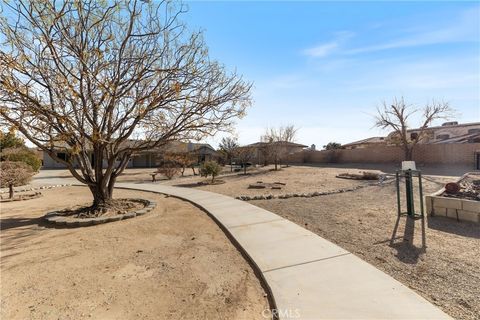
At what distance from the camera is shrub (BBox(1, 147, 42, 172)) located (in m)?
18.2

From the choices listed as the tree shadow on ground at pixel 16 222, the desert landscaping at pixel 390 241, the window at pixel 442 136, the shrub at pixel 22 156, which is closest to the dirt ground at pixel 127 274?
the desert landscaping at pixel 390 241

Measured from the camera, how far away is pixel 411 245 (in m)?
4.84

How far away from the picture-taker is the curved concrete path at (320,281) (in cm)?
289

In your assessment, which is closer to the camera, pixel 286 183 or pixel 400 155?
pixel 286 183

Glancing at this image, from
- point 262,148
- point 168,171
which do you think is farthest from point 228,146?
point 168,171

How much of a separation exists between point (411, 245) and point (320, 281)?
2.37 metres

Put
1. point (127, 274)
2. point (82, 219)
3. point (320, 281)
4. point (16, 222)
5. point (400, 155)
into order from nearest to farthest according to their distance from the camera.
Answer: point (320, 281) → point (127, 274) → point (82, 219) → point (16, 222) → point (400, 155)

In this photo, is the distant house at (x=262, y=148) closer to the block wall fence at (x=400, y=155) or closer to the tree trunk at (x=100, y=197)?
the block wall fence at (x=400, y=155)

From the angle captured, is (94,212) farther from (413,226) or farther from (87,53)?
(413,226)

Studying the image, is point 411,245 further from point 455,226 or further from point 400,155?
point 400,155

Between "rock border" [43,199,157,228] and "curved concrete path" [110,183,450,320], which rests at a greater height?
"rock border" [43,199,157,228]

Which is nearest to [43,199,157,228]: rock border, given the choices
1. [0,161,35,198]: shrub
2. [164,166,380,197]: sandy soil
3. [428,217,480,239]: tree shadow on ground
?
[164,166,380,197]: sandy soil

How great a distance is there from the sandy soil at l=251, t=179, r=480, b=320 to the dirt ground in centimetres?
201

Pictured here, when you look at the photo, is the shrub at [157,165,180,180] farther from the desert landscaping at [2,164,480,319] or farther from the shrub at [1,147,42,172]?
the desert landscaping at [2,164,480,319]
